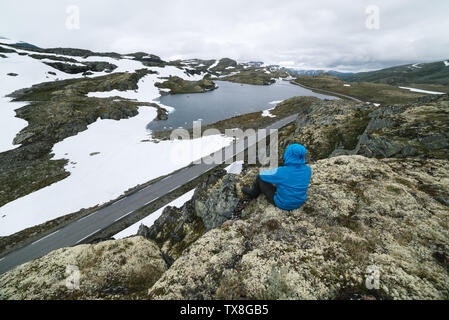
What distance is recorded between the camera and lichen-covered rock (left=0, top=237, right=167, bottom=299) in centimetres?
749

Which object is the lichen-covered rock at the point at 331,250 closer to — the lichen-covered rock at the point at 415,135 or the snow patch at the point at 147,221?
the lichen-covered rock at the point at 415,135

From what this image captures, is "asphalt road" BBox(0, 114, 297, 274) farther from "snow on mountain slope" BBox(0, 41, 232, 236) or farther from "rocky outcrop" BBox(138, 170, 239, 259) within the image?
"rocky outcrop" BBox(138, 170, 239, 259)

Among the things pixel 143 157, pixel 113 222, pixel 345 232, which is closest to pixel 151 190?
pixel 113 222

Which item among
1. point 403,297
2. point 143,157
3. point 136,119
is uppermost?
point 136,119

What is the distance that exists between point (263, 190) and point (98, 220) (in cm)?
3418

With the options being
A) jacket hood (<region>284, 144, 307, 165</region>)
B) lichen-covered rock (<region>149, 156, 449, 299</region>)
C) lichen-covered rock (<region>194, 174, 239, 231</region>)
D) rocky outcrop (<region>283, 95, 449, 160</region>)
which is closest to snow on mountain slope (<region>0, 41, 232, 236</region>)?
lichen-covered rock (<region>194, 174, 239, 231</region>)

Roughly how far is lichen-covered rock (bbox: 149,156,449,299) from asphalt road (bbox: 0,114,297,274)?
30785mm

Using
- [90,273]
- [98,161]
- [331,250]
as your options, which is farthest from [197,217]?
[98,161]

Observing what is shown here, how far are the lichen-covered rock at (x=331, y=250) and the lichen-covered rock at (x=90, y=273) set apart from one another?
2780 mm

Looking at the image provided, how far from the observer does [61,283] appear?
7918mm

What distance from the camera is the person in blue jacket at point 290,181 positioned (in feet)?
25.6

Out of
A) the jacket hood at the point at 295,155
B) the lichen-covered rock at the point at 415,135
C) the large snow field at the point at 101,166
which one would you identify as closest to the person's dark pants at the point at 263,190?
the jacket hood at the point at 295,155
